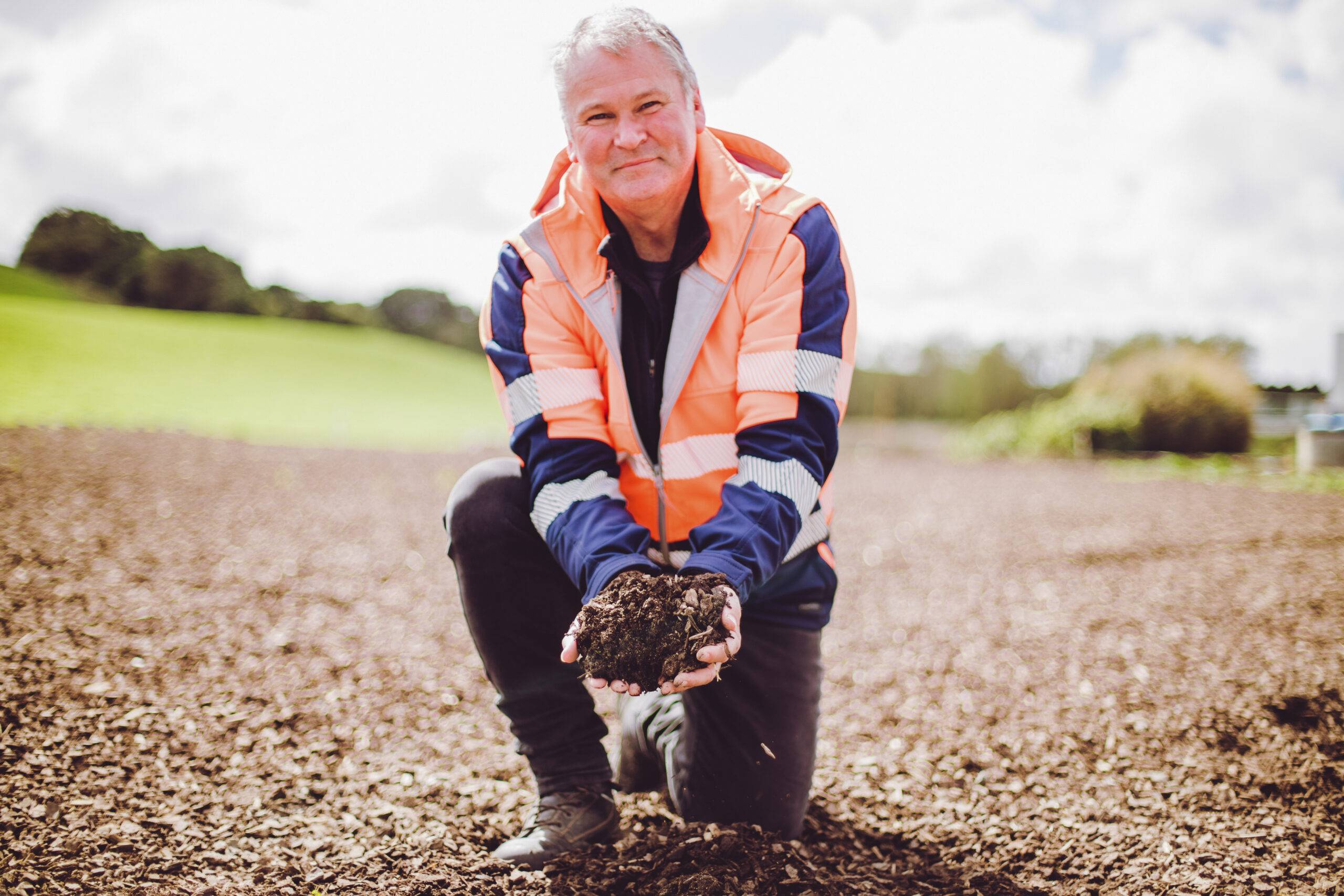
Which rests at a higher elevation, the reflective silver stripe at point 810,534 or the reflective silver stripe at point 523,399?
the reflective silver stripe at point 523,399

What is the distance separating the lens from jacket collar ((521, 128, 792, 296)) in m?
2.15

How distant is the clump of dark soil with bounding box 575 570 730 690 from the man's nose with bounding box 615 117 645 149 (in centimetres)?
112

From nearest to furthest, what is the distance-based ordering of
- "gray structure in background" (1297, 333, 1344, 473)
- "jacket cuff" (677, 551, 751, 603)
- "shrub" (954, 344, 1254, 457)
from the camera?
"jacket cuff" (677, 551, 751, 603)
"gray structure in background" (1297, 333, 1344, 473)
"shrub" (954, 344, 1254, 457)

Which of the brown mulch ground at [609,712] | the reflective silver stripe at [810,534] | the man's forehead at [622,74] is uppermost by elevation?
the man's forehead at [622,74]

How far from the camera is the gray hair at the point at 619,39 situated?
203cm

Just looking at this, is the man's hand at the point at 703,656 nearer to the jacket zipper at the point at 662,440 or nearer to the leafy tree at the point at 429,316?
the jacket zipper at the point at 662,440

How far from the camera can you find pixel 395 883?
187 centimetres

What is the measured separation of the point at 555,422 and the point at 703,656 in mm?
801

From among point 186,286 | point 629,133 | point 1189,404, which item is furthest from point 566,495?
point 186,286

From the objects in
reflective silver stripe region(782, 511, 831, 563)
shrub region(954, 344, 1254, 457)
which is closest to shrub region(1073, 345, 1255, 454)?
shrub region(954, 344, 1254, 457)

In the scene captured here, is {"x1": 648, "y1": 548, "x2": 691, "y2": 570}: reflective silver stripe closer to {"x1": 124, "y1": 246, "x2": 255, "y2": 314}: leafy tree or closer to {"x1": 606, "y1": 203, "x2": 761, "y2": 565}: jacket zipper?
{"x1": 606, "y1": 203, "x2": 761, "y2": 565}: jacket zipper

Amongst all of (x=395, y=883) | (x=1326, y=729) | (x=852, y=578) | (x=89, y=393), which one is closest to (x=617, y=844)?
(x=395, y=883)

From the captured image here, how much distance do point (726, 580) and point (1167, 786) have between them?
1770 mm

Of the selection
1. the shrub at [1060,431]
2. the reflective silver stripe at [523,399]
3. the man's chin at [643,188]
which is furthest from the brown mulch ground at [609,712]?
the shrub at [1060,431]
